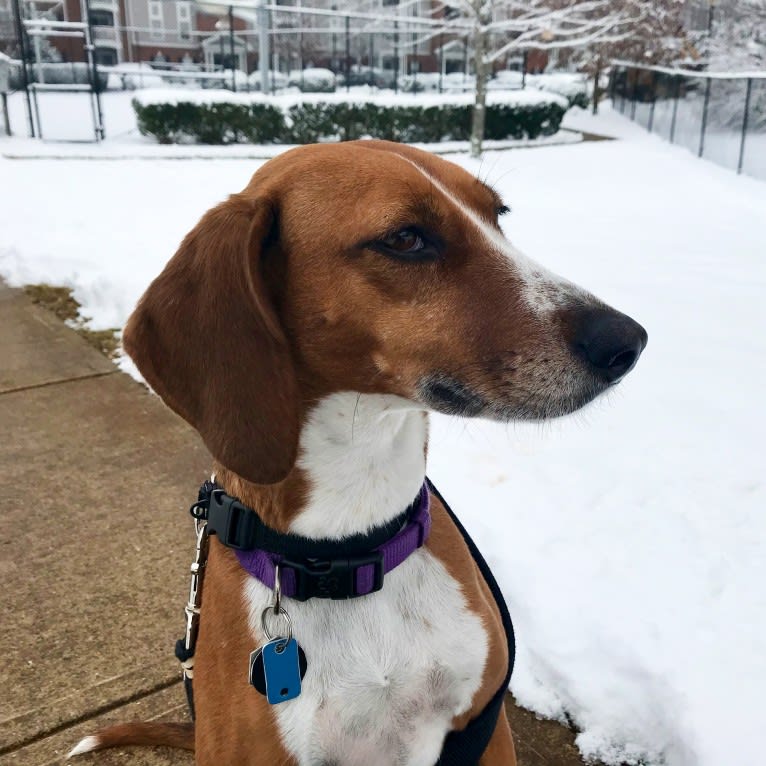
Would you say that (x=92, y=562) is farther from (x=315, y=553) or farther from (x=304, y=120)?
(x=304, y=120)

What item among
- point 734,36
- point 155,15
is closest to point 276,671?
point 734,36

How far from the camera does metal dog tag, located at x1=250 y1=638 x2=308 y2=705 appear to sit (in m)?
1.85

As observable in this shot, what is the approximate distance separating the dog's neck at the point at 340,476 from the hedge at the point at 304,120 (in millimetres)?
15920

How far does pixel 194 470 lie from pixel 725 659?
2545 millimetres

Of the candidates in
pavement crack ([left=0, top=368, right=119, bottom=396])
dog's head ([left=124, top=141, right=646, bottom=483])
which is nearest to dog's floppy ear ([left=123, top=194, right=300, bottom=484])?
dog's head ([left=124, top=141, right=646, bottom=483])

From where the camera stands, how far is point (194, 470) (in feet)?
13.7

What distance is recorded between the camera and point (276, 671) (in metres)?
1.85

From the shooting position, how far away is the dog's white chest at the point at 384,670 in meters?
1.93

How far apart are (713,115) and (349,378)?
17548 millimetres

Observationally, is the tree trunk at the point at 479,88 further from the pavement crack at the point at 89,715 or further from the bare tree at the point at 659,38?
the pavement crack at the point at 89,715

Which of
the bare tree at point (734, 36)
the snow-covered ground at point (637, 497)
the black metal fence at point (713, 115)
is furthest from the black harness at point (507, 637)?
the bare tree at point (734, 36)

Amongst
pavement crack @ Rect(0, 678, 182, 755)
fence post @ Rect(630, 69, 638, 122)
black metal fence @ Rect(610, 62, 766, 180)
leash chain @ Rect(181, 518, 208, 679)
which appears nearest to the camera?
leash chain @ Rect(181, 518, 208, 679)

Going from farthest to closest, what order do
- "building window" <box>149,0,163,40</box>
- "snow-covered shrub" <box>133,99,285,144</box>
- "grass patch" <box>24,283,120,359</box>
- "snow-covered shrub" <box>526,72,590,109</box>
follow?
"building window" <box>149,0,163,40</box>
"snow-covered shrub" <box>526,72,590,109</box>
"snow-covered shrub" <box>133,99,285,144</box>
"grass patch" <box>24,283,120,359</box>

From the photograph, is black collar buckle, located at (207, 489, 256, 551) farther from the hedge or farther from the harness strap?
the hedge
